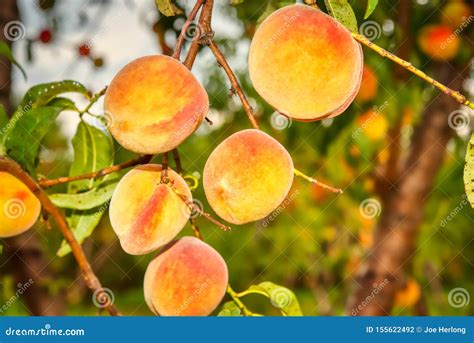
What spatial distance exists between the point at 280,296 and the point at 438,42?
97cm

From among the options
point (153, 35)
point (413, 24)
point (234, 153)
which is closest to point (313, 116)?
point (234, 153)

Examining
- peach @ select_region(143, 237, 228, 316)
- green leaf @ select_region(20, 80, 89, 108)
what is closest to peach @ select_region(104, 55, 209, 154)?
peach @ select_region(143, 237, 228, 316)

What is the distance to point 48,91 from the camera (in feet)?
3.37

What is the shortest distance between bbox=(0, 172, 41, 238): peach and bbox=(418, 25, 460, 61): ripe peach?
1.18 metres

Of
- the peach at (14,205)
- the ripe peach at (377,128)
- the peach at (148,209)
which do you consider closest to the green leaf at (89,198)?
the peach at (14,205)

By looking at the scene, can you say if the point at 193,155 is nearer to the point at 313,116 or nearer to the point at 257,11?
the point at 257,11

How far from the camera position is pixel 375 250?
1.81 m

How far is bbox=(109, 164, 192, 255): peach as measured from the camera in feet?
2.64

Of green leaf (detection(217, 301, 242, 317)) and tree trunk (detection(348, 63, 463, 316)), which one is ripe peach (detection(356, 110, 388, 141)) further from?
green leaf (detection(217, 301, 242, 317))

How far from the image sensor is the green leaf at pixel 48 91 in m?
1.03

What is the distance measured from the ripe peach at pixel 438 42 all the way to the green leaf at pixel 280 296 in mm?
948

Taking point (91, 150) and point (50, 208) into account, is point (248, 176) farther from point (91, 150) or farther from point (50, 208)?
point (91, 150)

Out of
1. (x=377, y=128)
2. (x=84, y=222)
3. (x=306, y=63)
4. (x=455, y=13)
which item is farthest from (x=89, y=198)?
(x=377, y=128)

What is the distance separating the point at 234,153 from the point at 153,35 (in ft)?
2.56
